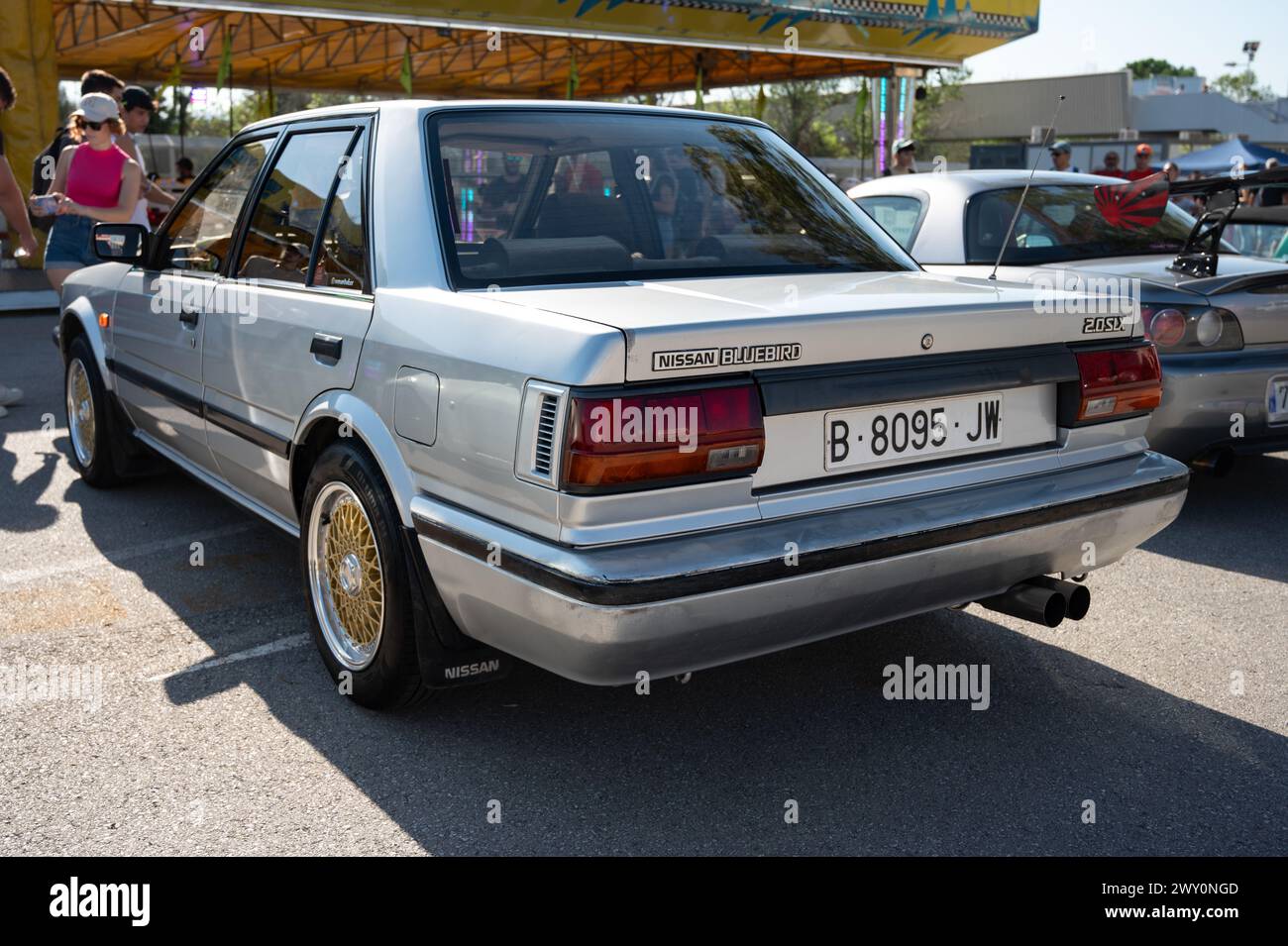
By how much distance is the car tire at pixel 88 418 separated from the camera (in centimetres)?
527

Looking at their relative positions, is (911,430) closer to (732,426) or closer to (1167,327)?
(732,426)

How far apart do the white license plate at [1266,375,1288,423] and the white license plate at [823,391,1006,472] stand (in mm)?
2697

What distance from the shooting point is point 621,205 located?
330 centimetres

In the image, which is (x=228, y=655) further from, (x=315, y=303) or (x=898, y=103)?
(x=898, y=103)

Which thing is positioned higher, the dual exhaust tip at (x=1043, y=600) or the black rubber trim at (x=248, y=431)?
the black rubber trim at (x=248, y=431)

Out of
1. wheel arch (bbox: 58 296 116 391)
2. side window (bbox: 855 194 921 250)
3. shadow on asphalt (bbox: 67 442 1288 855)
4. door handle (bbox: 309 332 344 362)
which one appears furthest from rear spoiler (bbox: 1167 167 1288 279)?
wheel arch (bbox: 58 296 116 391)

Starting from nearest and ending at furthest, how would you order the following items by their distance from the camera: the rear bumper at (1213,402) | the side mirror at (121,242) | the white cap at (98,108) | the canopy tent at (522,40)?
the side mirror at (121,242)
the rear bumper at (1213,402)
the white cap at (98,108)
the canopy tent at (522,40)

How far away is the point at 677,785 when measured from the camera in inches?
113

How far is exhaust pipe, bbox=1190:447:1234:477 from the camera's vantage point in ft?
16.6

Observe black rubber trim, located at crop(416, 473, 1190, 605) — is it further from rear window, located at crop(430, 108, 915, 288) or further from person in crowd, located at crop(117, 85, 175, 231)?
person in crowd, located at crop(117, 85, 175, 231)

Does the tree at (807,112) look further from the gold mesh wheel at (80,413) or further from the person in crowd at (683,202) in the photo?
the person in crowd at (683,202)

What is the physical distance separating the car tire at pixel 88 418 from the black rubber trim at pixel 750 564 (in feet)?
10.2

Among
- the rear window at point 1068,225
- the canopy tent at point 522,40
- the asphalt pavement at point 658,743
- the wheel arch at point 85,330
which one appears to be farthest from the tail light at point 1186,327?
the canopy tent at point 522,40
